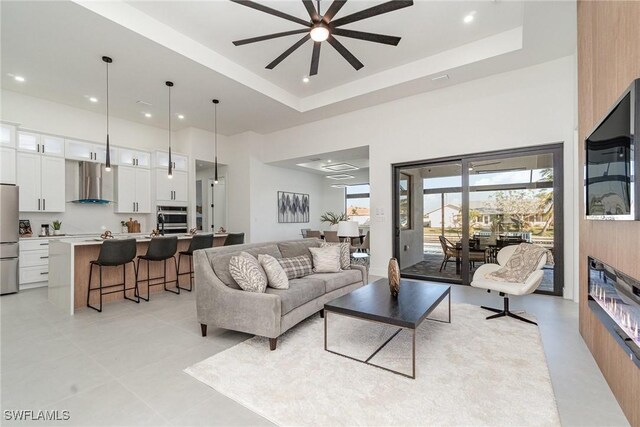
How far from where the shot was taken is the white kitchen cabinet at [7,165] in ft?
15.9

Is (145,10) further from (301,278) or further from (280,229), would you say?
(280,229)

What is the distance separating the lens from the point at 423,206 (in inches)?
232

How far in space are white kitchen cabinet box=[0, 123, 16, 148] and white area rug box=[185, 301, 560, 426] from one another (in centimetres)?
552

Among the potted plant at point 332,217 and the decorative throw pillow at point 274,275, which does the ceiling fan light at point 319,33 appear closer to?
the decorative throw pillow at point 274,275

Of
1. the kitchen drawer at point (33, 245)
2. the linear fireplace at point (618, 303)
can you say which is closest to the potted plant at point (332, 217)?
the kitchen drawer at point (33, 245)

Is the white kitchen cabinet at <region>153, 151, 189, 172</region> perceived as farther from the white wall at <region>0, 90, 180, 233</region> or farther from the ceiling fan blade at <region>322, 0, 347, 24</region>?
the ceiling fan blade at <region>322, 0, 347, 24</region>

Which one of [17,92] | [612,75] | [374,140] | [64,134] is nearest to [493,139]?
[374,140]

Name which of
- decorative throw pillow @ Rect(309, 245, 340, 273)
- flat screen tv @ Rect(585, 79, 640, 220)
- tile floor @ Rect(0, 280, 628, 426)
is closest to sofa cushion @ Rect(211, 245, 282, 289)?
tile floor @ Rect(0, 280, 628, 426)

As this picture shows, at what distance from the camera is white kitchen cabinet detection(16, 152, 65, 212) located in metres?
5.18

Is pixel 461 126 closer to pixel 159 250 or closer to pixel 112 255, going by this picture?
pixel 159 250

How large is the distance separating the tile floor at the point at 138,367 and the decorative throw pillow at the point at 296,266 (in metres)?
0.94

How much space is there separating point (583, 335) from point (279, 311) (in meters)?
3.01

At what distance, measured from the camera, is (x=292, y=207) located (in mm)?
9344

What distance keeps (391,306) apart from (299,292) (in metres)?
0.97
